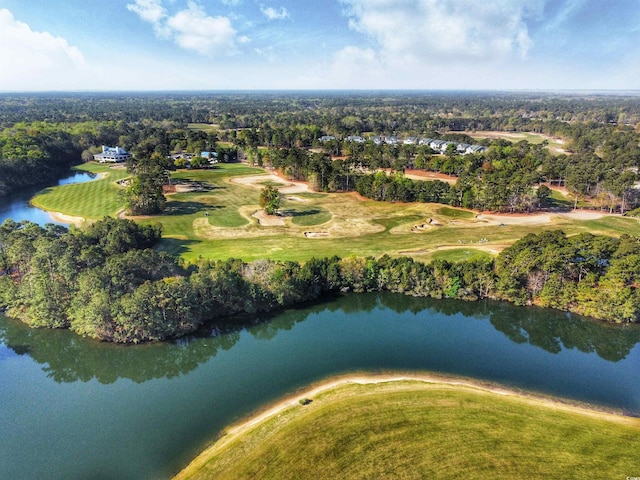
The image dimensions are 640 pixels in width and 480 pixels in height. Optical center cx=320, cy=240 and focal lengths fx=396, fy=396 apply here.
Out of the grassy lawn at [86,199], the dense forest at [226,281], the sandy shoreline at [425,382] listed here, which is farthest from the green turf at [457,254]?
the grassy lawn at [86,199]

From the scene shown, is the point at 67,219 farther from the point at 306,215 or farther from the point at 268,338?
the point at 268,338

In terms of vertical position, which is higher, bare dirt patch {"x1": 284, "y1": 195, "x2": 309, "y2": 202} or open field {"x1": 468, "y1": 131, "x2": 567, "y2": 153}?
open field {"x1": 468, "y1": 131, "x2": 567, "y2": 153}

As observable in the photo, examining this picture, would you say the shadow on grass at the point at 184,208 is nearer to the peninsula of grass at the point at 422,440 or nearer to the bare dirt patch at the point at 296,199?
the bare dirt patch at the point at 296,199

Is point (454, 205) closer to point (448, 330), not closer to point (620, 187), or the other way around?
point (620, 187)

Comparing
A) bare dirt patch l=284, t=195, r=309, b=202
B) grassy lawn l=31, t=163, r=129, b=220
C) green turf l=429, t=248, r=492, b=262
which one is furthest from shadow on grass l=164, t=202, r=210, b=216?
green turf l=429, t=248, r=492, b=262

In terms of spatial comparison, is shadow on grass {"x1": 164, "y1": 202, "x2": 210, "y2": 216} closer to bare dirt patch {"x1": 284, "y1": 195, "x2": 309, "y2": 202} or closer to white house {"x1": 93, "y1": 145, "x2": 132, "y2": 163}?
bare dirt patch {"x1": 284, "y1": 195, "x2": 309, "y2": 202}
